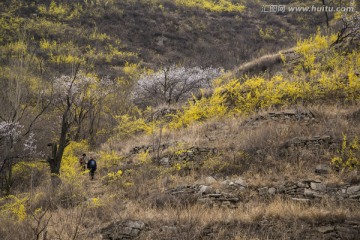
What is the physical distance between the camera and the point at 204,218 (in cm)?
575

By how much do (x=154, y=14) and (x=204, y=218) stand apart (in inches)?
1909

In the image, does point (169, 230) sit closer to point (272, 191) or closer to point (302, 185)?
point (272, 191)

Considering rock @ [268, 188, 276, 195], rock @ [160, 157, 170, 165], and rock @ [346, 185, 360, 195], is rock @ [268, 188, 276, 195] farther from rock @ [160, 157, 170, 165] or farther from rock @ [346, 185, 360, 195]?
rock @ [160, 157, 170, 165]

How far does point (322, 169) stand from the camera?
7.21 m

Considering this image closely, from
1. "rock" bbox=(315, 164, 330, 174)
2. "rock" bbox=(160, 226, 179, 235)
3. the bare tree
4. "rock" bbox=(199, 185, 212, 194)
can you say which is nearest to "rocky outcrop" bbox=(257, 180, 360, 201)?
"rock" bbox=(315, 164, 330, 174)

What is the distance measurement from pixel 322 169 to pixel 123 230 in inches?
188

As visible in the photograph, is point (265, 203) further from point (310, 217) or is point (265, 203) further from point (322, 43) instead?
point (322, 43)

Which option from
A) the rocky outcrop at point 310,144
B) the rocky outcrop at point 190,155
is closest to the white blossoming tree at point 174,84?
the rocky outcrop at point 190,155

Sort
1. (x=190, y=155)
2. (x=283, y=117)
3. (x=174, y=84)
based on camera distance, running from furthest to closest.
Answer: (x=174, y=84) < (x=283, y=117) < (x=190, y=155)

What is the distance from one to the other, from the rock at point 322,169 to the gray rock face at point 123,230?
4303 mm

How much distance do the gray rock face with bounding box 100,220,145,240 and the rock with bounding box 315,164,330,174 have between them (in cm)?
430

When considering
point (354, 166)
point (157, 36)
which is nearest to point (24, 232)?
point (354, 166)

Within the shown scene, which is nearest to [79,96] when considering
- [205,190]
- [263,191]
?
[205,190]

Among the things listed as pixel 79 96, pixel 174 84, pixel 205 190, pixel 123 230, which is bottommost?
pixel 123 230
